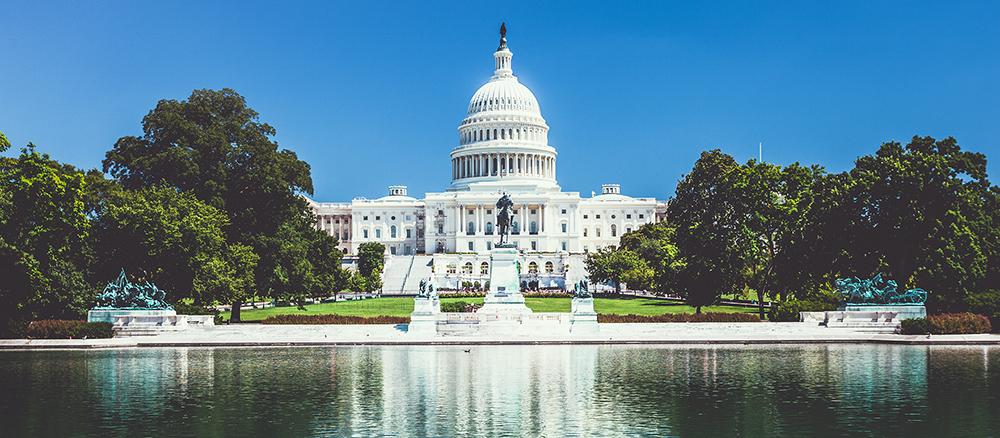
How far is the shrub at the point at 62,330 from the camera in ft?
113

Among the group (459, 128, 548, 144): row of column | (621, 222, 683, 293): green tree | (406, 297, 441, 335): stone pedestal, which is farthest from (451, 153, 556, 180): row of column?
(406, 297, 441, 335): stone pedestal

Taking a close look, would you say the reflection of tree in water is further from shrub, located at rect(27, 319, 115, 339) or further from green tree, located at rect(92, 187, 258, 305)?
green tree, located at rect(92, 187, 258, 305)

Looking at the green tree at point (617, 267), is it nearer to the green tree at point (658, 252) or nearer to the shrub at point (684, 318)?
the green tree at point (658, 252)

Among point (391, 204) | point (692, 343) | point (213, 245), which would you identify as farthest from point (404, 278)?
point (692, 343)

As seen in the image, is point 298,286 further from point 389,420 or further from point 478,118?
point 478,118

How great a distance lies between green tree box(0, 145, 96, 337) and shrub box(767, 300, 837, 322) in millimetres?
29038


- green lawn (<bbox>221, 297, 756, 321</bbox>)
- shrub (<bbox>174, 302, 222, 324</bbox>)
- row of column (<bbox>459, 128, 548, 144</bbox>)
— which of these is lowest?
green lawn (<bbox>221, 297, 756, 321</bbox>)

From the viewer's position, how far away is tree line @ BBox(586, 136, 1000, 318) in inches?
1599

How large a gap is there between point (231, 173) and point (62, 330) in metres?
16.7

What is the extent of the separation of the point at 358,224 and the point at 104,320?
123 m

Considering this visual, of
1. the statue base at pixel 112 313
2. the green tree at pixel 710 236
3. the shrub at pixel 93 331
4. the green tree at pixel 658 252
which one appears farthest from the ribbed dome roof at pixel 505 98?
the shrub at pixel 93 331

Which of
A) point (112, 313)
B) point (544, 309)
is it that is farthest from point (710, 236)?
point (112, 313)

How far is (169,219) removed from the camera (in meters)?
41.3

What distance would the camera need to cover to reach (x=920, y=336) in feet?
114
